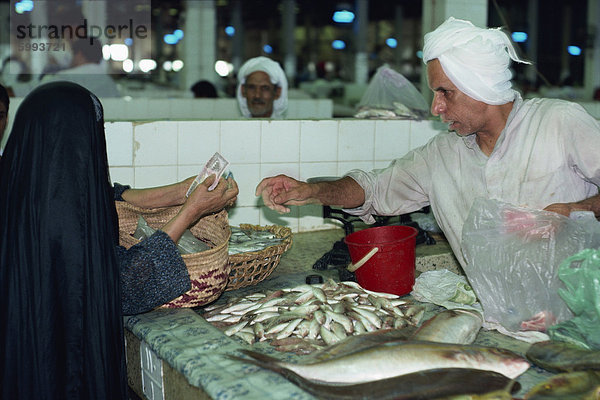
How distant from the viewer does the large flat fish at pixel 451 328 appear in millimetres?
2580

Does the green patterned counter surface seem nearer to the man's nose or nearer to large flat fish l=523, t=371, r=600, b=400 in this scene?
large flat fish l=523, t=371, r=600, b=400

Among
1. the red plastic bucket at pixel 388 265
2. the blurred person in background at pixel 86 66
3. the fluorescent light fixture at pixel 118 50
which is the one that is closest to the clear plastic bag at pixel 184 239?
the red plastic bucket at pixel 388 265

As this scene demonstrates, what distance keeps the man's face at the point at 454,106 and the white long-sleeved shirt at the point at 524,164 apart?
150mm

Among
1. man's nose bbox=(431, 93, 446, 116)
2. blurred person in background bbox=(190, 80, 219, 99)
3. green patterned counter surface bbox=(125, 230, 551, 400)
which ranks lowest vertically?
green patterned counter surface bbox=(125, 230, 551, 400)

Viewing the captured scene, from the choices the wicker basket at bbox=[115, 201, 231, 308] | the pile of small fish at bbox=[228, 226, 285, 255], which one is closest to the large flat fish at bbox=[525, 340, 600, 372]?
the wicker basket at bbox=[115, 201, 231, 308]

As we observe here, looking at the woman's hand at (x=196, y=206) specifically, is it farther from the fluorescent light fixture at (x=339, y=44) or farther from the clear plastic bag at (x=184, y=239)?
the fluorescent light fixture at (x=339, y=44)

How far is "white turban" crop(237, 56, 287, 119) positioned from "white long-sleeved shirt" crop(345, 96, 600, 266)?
3596mm

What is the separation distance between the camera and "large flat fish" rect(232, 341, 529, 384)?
2270mm

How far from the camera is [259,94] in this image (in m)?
6.77

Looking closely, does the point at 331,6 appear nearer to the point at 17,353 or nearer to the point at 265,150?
the point at 265,150

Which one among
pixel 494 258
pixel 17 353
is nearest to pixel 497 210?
pixel 494 258

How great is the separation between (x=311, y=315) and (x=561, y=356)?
104cm

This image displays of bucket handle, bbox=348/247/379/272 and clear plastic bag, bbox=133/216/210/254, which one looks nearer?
bucket handle, bbox=348/247/379/272

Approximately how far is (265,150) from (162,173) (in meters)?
0.82
